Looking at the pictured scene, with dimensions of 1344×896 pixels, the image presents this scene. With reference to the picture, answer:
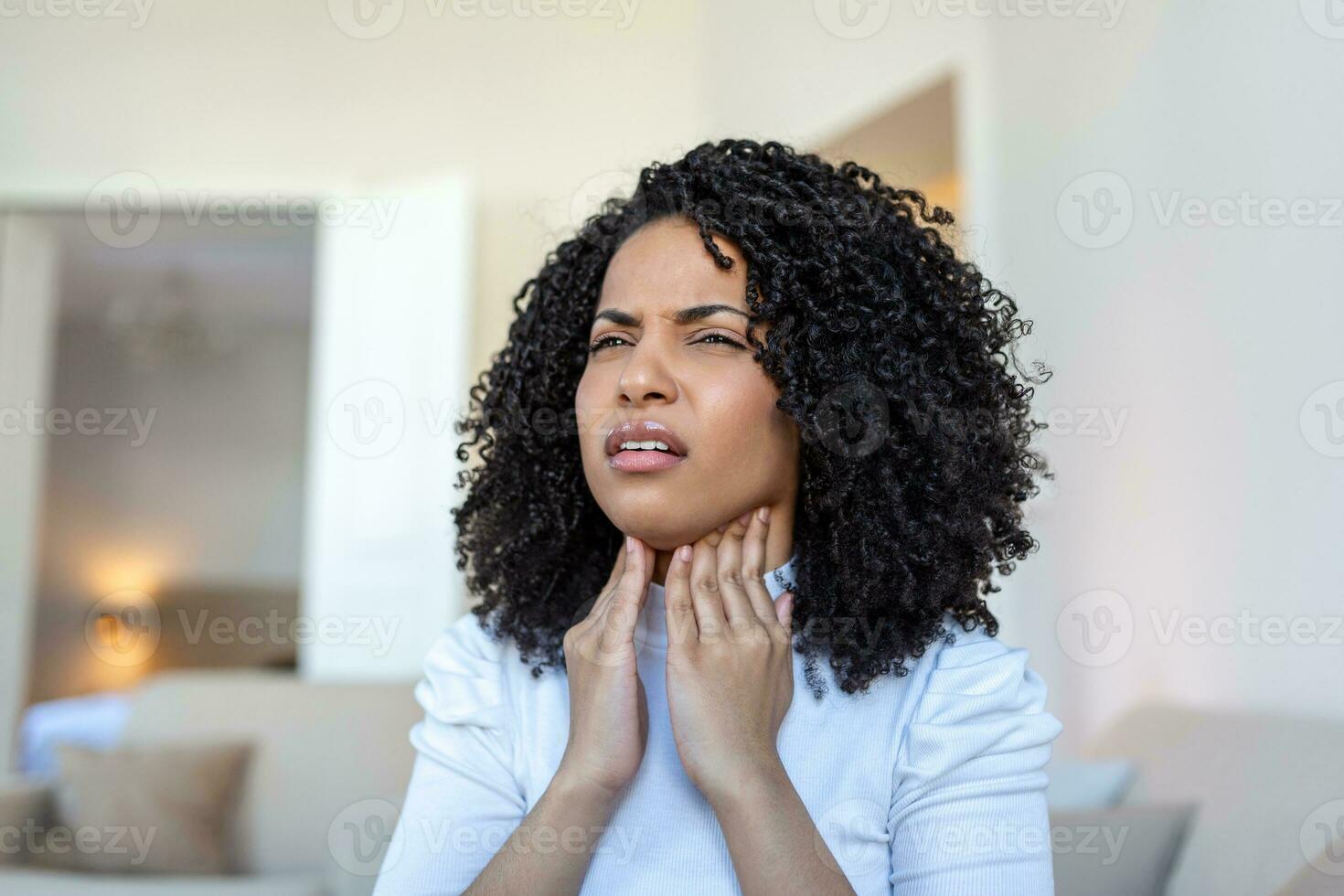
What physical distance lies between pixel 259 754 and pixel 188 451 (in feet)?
19.9

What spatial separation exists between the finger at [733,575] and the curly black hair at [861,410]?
12cm

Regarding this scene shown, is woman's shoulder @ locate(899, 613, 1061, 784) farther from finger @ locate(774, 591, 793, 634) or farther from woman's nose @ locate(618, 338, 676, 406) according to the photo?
woman's nose @ locate(618, 338, 676, 406)

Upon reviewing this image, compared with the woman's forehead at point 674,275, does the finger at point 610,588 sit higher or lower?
lower

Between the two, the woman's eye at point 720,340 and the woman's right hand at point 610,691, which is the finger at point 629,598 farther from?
the woman's eye at point 720,340

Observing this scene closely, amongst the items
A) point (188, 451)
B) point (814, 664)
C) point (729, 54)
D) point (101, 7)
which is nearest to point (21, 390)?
point (101, 7)

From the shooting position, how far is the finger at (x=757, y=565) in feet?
4.45

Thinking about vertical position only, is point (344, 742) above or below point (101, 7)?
below

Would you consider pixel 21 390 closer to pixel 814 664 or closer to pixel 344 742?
pixel 344 742

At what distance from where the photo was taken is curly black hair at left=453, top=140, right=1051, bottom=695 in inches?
56.1

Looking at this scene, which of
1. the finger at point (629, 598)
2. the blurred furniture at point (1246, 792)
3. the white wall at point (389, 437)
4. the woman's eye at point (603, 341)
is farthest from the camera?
the white wall at point (389, 437)

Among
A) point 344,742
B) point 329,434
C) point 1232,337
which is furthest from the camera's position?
point 329,434

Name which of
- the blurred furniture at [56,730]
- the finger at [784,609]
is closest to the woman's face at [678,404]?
the finger at [784,609]

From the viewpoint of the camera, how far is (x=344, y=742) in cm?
292

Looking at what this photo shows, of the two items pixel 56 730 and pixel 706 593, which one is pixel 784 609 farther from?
pixel 56 730
